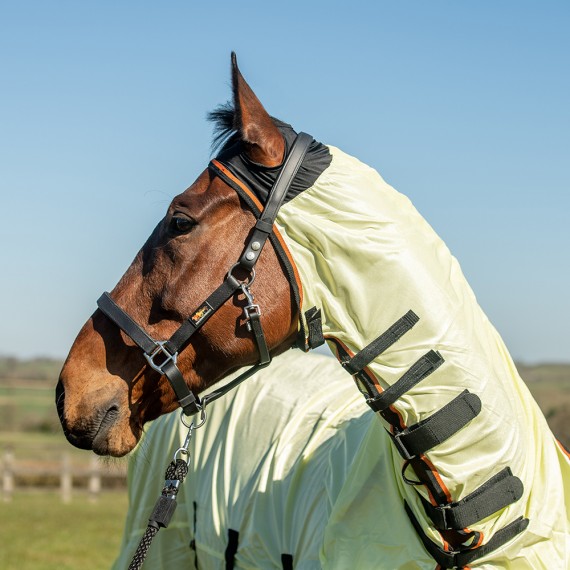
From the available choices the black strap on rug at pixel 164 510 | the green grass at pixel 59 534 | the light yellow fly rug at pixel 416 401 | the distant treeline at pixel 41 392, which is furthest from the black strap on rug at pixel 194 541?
the green grass at pixel 59 534

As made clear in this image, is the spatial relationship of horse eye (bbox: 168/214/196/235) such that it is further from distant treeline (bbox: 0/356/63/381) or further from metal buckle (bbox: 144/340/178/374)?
distant treeline (bbox: 0/356/63/381)

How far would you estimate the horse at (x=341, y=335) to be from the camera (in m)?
2.42

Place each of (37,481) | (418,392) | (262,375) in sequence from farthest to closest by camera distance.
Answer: (37,481) → (262,375) → (418,392)

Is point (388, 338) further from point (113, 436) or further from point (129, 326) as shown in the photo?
point (113, 436)

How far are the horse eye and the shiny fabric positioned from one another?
0.29 metres

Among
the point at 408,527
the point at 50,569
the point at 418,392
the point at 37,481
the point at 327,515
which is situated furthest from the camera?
the point at 37,481

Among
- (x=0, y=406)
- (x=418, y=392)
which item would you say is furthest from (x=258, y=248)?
(x=0, y=406)

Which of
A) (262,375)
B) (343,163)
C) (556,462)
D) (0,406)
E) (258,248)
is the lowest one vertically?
(0,406)

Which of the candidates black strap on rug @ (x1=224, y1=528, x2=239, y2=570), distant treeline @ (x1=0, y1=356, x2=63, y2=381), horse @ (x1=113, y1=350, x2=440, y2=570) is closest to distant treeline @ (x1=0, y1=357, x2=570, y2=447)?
distant treeline @ (x1=0, y1=356, x2=63, y2=381)

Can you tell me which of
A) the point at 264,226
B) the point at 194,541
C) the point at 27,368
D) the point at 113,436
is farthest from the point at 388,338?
the point at 27,368

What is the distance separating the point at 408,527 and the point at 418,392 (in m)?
0.49

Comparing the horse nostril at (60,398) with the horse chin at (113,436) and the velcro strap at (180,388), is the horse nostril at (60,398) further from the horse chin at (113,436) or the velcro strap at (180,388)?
the velcro strap at (180,388)

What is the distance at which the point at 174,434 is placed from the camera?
15.5ft

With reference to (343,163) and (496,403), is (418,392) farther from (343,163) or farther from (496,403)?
(343,163)
